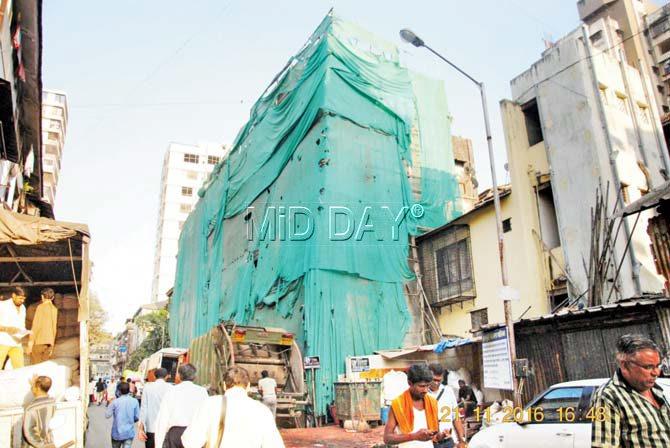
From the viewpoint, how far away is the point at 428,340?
19.5m

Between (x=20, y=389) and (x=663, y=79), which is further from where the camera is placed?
(x=663, y=79)

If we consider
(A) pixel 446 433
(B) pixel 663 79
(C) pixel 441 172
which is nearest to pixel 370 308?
(C) pixel 441 172

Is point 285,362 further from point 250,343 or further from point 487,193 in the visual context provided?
point 487,193

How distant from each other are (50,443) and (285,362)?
352 inches

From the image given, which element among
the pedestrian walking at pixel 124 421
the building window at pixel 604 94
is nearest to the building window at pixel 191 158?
the building window at pixel 604 94

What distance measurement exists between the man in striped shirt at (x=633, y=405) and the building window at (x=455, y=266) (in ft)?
52.1

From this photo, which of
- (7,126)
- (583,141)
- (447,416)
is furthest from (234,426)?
(583,141)

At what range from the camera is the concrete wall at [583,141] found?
14.5m

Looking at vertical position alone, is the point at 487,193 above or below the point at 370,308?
above

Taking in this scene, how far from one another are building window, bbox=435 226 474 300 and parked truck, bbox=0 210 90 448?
13.6 metres

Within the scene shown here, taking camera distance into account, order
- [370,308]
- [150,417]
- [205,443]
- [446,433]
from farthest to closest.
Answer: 1. [370,308]
2. [150,417]
3. [446,433]
4. [205,443]

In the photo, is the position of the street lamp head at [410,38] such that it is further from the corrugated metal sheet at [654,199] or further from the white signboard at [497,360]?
the white signboard at [497,360]

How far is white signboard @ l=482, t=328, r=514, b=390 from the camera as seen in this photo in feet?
35.0

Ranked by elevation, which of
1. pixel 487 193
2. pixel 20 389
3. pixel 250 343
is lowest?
pixel 20 389
